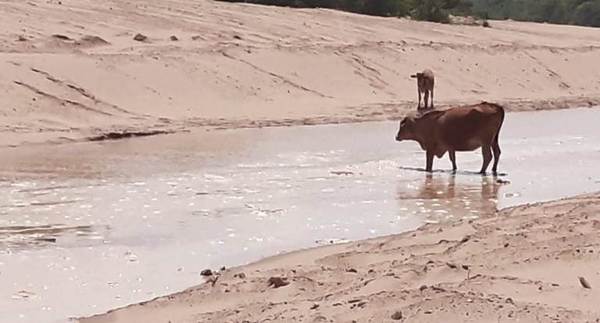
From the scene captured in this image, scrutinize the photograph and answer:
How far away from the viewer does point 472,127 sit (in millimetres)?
15898

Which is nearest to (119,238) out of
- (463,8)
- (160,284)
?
(160,284)

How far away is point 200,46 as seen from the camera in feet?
87.2

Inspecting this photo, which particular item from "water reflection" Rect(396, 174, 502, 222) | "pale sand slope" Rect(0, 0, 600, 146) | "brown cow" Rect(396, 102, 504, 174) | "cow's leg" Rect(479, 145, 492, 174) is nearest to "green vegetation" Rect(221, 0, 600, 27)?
"pale sand slope" Rect(0, 0, 600, 146)

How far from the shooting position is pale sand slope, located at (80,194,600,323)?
21.5 ft

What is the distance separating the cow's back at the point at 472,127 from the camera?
15898 millimetres

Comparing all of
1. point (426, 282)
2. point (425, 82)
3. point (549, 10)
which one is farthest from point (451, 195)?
point (549, 10)

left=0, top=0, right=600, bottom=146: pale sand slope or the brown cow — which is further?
left=0, top=0, right=600, bottom=146: pale sand slope

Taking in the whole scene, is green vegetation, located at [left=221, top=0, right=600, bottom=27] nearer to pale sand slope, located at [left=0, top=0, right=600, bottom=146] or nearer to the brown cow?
pale sand slope, located at [left=0, top=0, right=600, bottom=146]

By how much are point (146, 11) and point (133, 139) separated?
11.4m

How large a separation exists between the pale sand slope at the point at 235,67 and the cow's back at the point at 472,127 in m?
5.62

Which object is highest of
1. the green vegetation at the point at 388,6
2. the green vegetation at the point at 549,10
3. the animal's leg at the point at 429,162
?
the animal's leg at the point at 429,162

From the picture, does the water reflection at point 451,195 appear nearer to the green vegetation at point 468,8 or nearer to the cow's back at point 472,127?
the cow's back at point 472,127

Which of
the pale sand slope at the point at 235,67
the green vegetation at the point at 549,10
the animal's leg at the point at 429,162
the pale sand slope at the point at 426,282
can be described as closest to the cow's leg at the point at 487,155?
the animal's leg at the point at 429,162

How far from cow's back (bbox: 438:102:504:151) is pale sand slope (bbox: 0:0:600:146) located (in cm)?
562
